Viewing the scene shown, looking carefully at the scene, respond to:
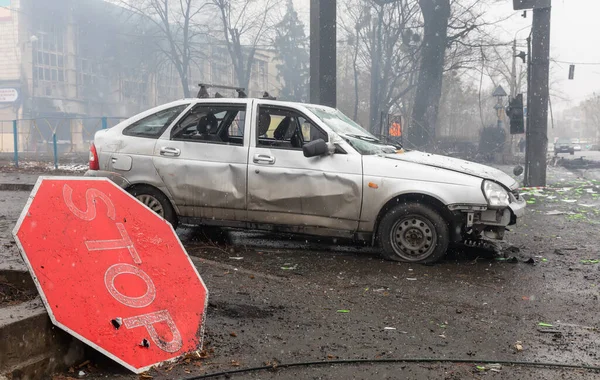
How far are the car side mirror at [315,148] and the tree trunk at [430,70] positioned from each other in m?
20.9

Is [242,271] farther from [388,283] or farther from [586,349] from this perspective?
[586,349]

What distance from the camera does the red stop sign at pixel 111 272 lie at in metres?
3.11

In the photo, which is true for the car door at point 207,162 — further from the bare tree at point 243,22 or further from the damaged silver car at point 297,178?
the bare tree at point 243,22

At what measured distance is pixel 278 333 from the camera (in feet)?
13.2

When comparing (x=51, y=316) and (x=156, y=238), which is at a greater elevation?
(x=156, y=238)

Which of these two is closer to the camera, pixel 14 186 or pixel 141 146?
pixel 141 146

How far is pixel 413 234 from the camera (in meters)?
Result: 6.18

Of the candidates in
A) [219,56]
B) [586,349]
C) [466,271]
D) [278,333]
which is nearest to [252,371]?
[278,333]

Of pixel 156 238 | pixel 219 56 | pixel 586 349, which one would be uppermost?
pixel 219 56

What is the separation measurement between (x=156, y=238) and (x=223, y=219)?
111 inches

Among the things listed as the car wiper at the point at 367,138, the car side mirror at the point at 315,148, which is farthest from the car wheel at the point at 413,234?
the car wiper at the point at 367,138

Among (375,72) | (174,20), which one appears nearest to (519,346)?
(375,72)

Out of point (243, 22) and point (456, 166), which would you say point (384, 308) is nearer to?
point (456, 166)

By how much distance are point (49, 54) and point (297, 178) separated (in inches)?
2109
